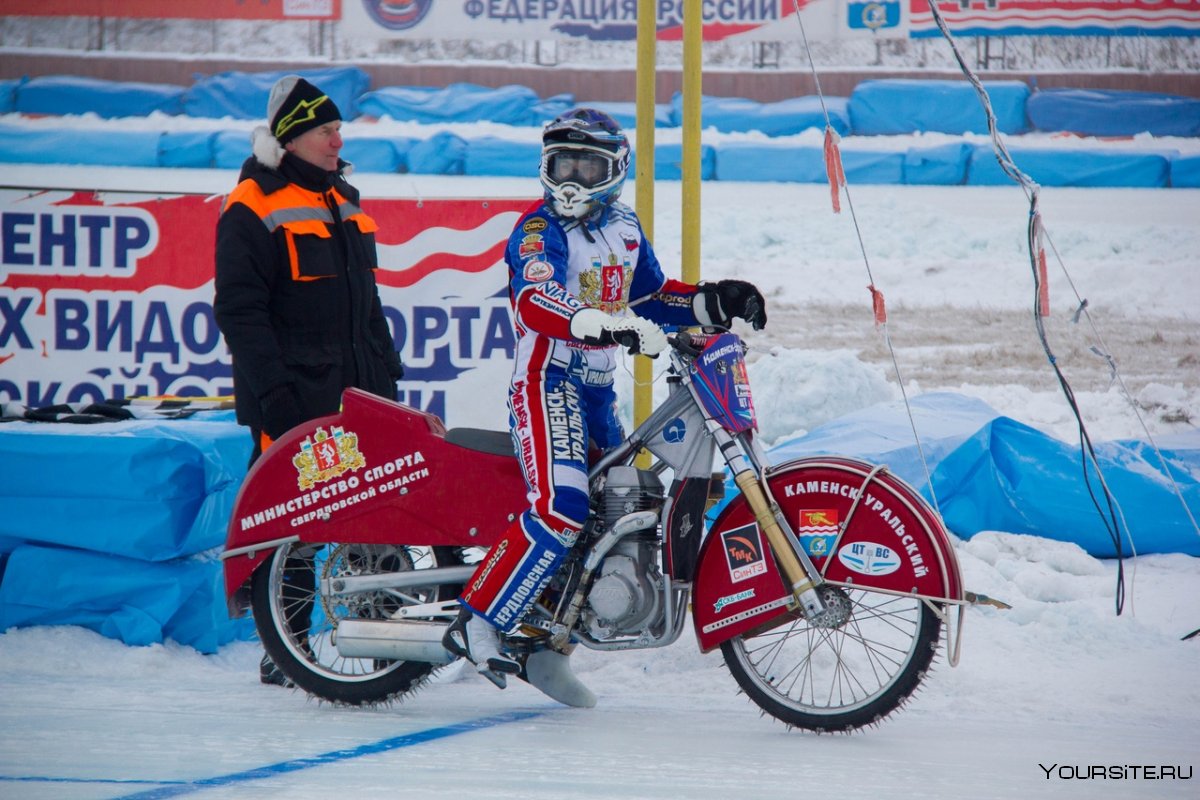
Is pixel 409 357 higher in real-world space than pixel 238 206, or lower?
lower

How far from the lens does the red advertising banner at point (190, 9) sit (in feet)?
31.1

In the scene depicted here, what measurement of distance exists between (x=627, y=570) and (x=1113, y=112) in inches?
250

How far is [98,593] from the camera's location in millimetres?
3984

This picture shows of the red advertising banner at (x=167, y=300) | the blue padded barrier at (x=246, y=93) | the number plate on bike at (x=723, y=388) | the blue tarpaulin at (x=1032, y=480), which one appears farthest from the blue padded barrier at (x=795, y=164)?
the number plate on bike at (x=723, y=388)

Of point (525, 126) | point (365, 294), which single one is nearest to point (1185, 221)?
point (525, 126)

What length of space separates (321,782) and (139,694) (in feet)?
3.89

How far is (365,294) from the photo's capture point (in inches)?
153

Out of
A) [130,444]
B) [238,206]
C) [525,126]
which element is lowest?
[130,444]

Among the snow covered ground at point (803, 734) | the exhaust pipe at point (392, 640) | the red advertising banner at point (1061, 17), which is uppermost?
the red advertising banner at point (1061, 17)

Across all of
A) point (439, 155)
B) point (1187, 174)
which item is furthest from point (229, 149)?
point (1187, 174)

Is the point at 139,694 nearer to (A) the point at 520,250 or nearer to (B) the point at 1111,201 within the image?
(A) the point at 520,250

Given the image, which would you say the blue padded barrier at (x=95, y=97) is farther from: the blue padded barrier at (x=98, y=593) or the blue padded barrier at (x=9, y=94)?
the blue padded barrier at (x=98, y=593)

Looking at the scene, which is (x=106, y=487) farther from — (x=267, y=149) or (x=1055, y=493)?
(x=1055, y=493)

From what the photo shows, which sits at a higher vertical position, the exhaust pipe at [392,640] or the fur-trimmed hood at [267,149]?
the fur-trimmed hood at [267,149]
